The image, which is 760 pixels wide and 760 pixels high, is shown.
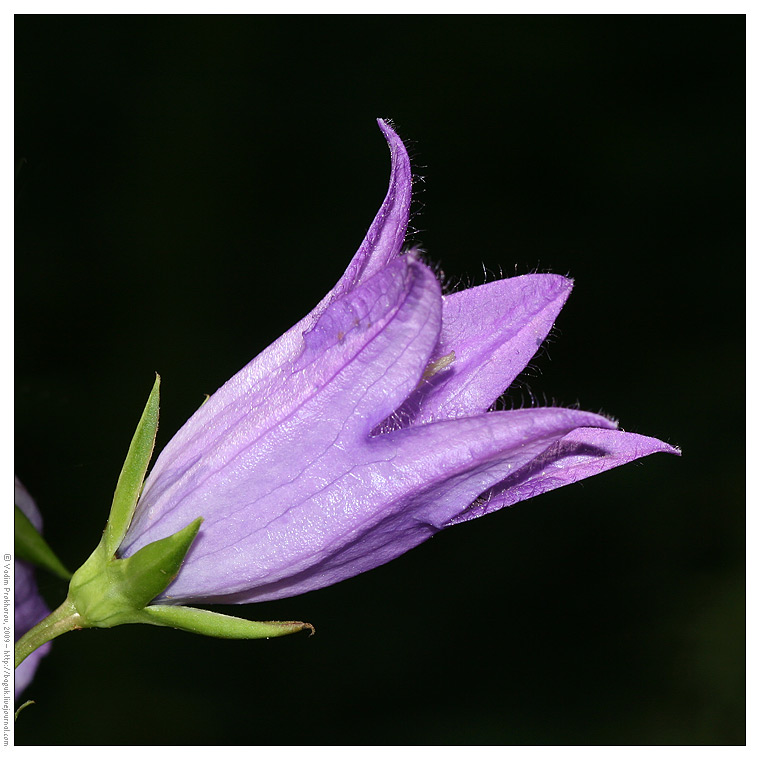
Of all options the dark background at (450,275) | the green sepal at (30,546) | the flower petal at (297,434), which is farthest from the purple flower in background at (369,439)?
the dark background at (450,275)

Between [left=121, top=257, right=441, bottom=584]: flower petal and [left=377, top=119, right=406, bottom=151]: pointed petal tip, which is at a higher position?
[left=377, top=119, right=406, bottom=151]: pointed petal tip

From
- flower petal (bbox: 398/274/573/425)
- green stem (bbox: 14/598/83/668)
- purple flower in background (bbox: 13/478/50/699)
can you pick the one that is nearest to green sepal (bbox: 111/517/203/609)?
green stem (bbox: 14/598/83/668)

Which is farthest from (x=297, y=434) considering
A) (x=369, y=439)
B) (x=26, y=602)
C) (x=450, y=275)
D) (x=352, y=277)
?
(x=450, y=275)

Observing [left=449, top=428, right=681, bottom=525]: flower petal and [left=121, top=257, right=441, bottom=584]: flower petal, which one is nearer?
[left=121, top=257, right=441, bottom=584]: flower petal

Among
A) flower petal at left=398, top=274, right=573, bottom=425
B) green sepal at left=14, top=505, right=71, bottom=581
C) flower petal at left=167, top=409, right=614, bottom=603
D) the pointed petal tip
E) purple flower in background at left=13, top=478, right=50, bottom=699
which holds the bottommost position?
purple flower in background at left=13, top=478, right=50, bottom=699

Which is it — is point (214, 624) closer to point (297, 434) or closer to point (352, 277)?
point (297, 434)

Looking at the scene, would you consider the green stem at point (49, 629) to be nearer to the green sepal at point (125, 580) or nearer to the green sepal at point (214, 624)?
the green sepal at point (125, 580)

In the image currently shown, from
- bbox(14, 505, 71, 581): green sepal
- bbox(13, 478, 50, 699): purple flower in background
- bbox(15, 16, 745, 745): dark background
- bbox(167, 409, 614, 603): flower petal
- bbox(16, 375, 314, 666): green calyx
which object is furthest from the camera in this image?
bbox(15, 16, 745, 745): dark background

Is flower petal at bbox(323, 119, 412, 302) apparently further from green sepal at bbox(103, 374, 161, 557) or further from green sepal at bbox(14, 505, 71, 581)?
green sepal at bbox(14, 505, 71, 581)

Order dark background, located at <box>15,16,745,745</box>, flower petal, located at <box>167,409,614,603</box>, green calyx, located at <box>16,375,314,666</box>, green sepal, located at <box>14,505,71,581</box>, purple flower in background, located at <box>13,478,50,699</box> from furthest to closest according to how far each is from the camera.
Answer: dark background, located at <box>15,16,745,745</box>, purple flower in background, located at <box>13,478,50,699</box>, green sepal, located at <box>14,505,71,581</box>, green calyx, located at <box>16,375,314,666</box>, flower petal, located at <box>167,409,614,603</box>
